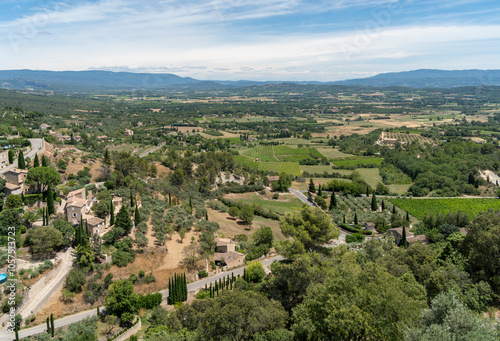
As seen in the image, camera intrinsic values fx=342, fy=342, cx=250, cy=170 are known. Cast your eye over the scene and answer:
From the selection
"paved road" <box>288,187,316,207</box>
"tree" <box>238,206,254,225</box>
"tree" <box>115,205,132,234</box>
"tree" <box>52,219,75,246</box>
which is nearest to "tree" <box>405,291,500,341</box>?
"tree" <box>115,205,132,234</box>

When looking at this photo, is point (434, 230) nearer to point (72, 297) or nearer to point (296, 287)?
point (296, 287)

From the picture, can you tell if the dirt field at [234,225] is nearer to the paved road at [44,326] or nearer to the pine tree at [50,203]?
the paved road at [44,326]

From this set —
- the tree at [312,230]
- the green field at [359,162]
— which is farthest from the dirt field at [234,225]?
the green field at [359,162]

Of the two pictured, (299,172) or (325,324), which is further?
(299,172)

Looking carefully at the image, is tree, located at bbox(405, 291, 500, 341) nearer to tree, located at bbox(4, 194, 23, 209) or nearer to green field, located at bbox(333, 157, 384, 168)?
tree, located at bbox(4, 194, 23, 209)

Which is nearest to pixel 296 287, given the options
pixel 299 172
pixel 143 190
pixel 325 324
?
pixel 325 324
